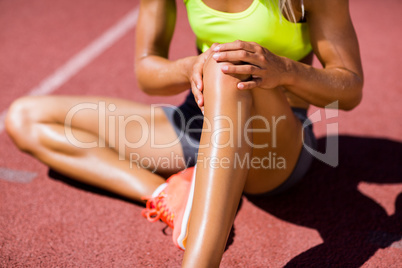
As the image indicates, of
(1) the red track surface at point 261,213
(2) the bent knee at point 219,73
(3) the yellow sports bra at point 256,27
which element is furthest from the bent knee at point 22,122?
(2) the bent knee at point 219,73

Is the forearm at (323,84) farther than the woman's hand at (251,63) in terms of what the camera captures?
Yes

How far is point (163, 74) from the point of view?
175 centimetres

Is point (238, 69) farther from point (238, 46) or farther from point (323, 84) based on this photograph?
point (323, 84)

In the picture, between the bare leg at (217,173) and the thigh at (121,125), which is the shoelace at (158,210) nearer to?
the thigh at (121,125)

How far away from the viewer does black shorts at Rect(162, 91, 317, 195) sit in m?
1.81

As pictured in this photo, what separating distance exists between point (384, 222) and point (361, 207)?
0.12 m

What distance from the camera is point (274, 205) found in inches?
76.2

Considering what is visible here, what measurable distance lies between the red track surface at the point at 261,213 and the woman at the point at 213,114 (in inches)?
4.6

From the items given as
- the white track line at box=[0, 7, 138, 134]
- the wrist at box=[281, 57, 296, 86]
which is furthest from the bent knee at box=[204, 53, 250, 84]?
the white track line at box=[0, 7, 138, 134]

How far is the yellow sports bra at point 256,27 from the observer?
5.08ft

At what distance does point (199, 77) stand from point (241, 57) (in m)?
0.17

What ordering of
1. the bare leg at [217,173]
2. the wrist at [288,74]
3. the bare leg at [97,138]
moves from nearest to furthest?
the bare leg at [217,173]
the wrist at [288,74]
the bare leg at [97,138]

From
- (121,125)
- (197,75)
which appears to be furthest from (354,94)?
(121,125)

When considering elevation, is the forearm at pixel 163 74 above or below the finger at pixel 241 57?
below
